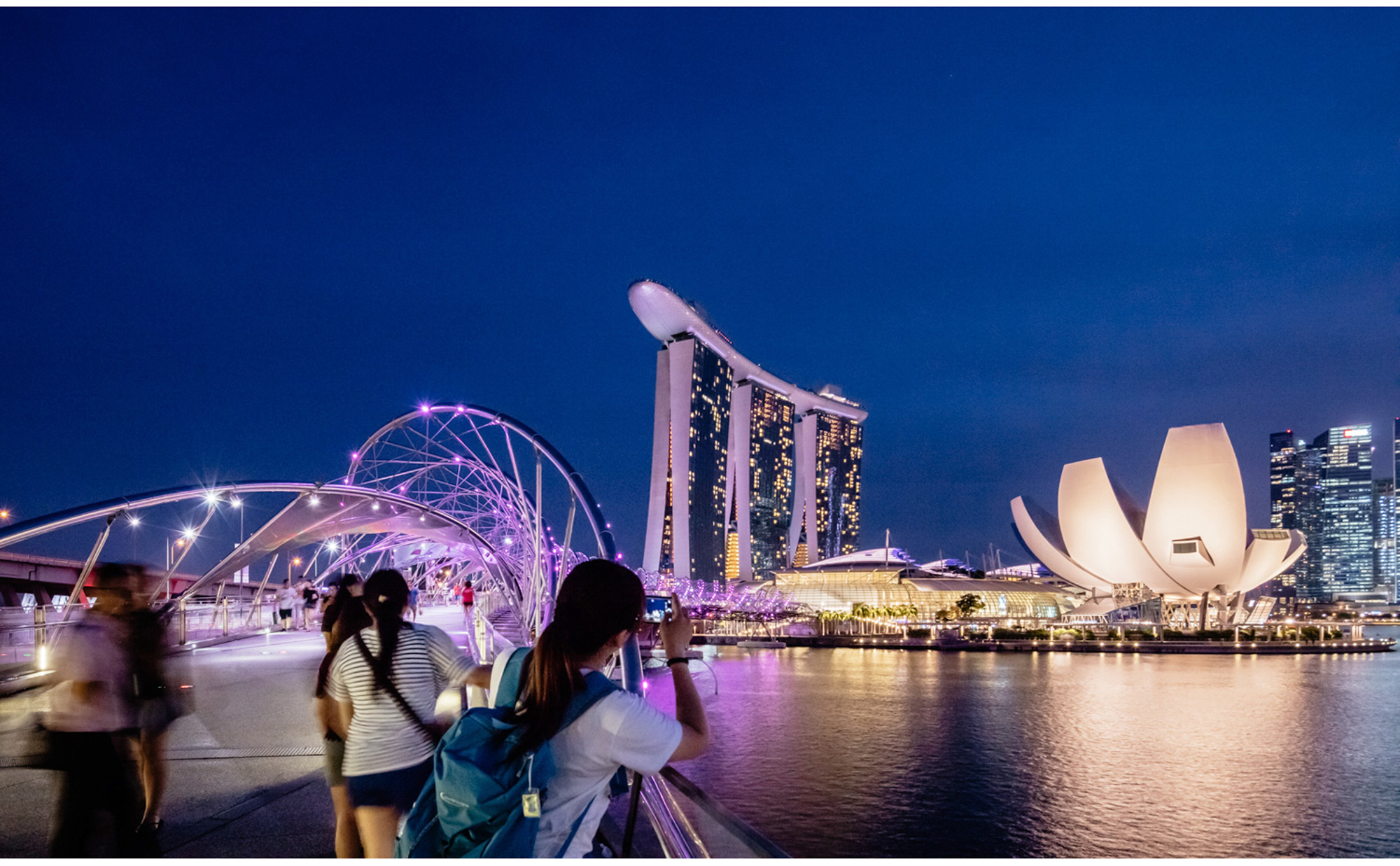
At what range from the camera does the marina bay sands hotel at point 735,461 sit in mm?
108812

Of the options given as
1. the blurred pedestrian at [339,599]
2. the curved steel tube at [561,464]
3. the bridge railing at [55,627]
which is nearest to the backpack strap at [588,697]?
the blurred pedestrian at [339,599]

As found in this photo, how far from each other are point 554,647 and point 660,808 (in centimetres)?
189

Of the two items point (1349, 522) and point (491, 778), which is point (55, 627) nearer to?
point (491, 778)

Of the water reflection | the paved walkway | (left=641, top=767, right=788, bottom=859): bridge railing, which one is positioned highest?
(left=641, top=767, right=788, bottom=859): bridge railing

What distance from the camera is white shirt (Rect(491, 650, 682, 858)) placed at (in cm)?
199

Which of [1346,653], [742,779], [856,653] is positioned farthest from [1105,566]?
[742,779]

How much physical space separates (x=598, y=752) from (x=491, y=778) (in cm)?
24

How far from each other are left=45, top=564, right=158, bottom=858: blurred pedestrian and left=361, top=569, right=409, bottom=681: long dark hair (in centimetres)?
140

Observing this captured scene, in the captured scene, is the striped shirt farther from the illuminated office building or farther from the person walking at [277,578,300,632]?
the illuminated office building

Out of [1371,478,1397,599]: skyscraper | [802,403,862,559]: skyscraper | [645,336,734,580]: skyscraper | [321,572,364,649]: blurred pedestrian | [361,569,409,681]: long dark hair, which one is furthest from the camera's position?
[1371,478,1397,599]: skyscraper

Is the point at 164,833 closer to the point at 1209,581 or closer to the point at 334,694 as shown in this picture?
the point at 334,694

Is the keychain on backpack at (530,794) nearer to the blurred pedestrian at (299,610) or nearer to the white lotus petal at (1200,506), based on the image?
the blurred pedestrian at (299,610)

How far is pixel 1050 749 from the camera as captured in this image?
21469 mm

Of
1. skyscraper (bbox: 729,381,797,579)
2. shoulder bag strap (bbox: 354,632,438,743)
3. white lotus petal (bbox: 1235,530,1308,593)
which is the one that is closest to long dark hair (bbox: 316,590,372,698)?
shoulder bag strap (bbox: 354,632,438,743)
